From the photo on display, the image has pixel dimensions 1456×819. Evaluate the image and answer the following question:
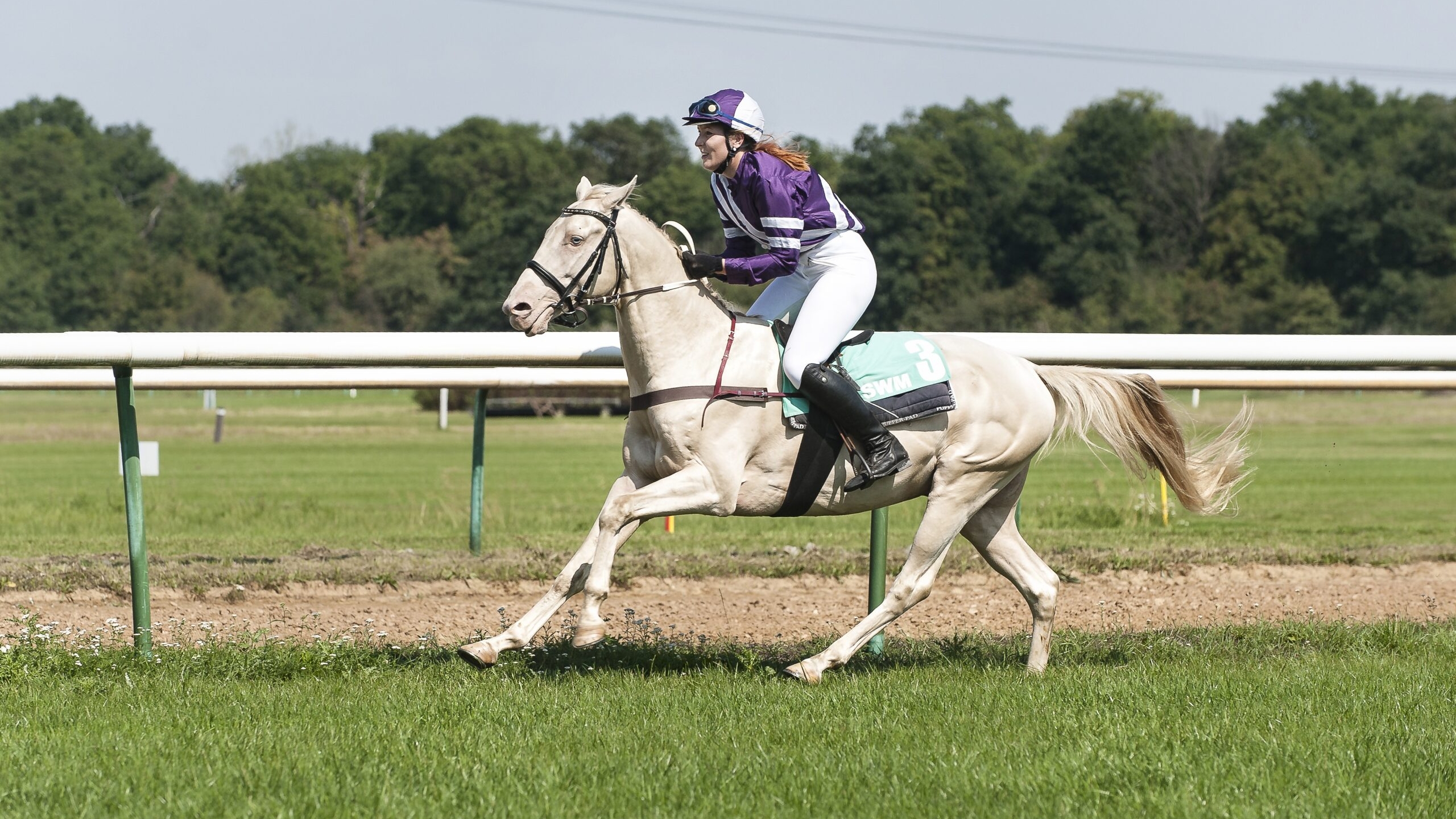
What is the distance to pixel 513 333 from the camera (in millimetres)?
6191

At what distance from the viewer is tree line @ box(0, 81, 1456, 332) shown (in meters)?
72.9

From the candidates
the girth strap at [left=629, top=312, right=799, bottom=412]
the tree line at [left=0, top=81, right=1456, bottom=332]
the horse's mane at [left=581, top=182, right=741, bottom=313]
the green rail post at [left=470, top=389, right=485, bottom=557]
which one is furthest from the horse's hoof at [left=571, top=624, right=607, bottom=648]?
the tree line at [left=0, top=81, right=1456, bottom=332]

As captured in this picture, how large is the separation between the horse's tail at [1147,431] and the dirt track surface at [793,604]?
944mm

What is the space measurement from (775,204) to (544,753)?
2244 mm

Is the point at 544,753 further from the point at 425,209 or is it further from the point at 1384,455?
the point at 425,209

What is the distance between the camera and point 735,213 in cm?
556

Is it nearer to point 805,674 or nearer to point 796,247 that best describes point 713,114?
point 796,247

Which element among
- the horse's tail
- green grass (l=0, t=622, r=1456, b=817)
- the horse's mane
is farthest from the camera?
the horse's tail

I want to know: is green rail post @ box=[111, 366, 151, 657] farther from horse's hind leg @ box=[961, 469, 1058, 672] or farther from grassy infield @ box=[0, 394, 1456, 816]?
horse's hind leg @ box=[961, 469, 1058, 672]

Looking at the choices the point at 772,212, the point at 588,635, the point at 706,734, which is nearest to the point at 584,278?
the point at 772,212

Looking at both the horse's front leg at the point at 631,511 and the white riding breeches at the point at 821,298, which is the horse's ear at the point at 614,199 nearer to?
the white riding breeches at the point at 821,298

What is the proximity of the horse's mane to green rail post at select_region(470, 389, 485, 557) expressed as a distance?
8.77 ft

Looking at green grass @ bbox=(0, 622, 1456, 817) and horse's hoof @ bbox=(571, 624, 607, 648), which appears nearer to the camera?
green grass @ bbox=(0, 622, 1456, 817)

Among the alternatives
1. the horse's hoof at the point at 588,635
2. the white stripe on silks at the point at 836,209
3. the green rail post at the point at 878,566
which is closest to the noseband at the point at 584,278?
the white stripe on silks at the point at 836,209
